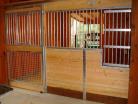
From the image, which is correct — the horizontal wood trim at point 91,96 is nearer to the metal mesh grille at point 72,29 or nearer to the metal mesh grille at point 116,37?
the metal mesh grille at point 116,37

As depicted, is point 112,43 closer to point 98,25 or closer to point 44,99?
point 98,25

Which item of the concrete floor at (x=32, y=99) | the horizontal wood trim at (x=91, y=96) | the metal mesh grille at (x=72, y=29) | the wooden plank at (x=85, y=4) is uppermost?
the wooden plank at (x=85, y=4)

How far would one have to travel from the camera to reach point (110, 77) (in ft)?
11.2

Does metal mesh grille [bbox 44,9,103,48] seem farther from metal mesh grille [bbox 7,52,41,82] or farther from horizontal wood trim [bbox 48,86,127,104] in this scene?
horizontal wood trim [bbox 48,86,127,104]

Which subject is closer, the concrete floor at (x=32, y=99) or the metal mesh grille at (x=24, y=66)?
the concrete floor at (x=32, y=99)

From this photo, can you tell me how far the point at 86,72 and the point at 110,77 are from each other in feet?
1.53

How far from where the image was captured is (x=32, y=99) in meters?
3.73

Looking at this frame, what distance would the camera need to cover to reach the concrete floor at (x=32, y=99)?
358 centimetres

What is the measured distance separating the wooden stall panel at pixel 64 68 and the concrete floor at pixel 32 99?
242 millimetres

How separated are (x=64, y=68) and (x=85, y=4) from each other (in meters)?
1.31

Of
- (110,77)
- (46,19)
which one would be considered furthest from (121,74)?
(46,19)

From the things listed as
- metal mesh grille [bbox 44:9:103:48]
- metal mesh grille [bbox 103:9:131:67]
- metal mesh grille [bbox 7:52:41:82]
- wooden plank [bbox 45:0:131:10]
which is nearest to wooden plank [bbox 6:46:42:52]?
metal mesh grille [bbox 7:52:41:82]

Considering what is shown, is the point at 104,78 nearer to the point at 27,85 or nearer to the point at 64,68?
the point at 64,68

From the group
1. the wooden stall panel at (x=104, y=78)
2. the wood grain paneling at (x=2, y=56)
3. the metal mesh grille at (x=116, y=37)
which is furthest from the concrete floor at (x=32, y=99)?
the metal mesh grille at (x=116, y=37)
